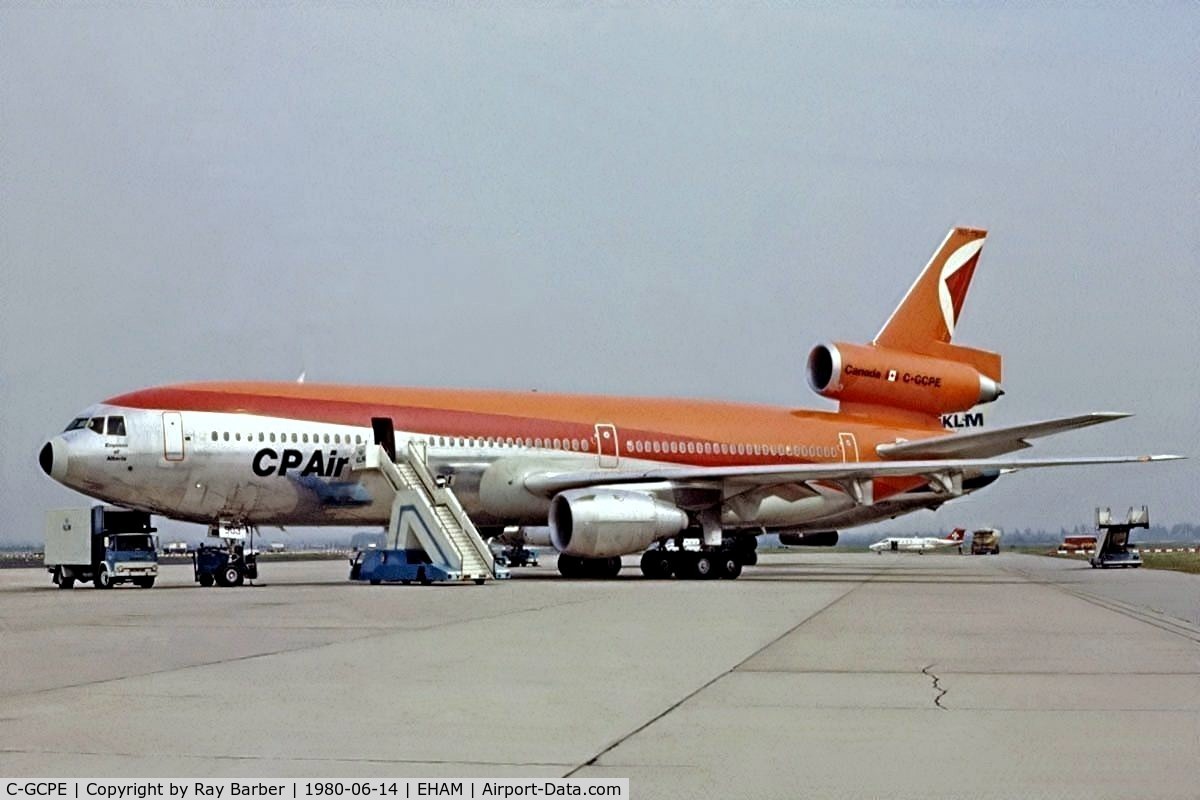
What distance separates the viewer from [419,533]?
91.0 ft

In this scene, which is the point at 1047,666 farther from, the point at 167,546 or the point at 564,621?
the point at 167,546

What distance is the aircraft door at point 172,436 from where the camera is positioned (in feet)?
87.7

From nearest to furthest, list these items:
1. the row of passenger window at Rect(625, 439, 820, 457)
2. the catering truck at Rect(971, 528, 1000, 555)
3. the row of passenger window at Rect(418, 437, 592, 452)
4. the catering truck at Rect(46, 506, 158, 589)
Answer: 1. the catering truck at Rect(46, 506, 158, 589)
2. the row of passenger window at Rect(418, 437, 592, 452)
3. the row of passenger window at Rect(625, 439, 820, 457)
4. the catering truck at Rect(971, 528, 1000, 555)

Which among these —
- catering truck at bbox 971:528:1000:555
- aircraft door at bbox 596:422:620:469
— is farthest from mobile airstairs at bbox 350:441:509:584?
catering truck at bbox 971:528:1000:555

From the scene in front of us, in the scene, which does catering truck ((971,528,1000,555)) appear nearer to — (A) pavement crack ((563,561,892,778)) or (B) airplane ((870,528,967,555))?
(B) airplane ((870,528,967,555))

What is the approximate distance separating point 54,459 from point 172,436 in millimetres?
2034

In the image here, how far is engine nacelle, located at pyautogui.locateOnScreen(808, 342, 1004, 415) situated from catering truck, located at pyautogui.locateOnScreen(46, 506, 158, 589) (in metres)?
15.7

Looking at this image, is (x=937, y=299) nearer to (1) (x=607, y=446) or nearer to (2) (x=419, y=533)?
(1) (x=607, y=446)

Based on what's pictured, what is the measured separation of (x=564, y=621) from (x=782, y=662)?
5.06 metres

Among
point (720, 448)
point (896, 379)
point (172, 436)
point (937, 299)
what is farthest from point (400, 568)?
point (937, 299)

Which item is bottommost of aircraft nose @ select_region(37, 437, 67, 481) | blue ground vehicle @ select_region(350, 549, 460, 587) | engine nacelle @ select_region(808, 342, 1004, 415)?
blue ground vehicle @ select_region(350, 549, 460, 587)

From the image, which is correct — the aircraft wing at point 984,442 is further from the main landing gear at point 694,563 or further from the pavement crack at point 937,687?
the pavement crack at point 937,687

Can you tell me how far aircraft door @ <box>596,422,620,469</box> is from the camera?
104ft

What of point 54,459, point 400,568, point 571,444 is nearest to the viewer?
point 54,459
